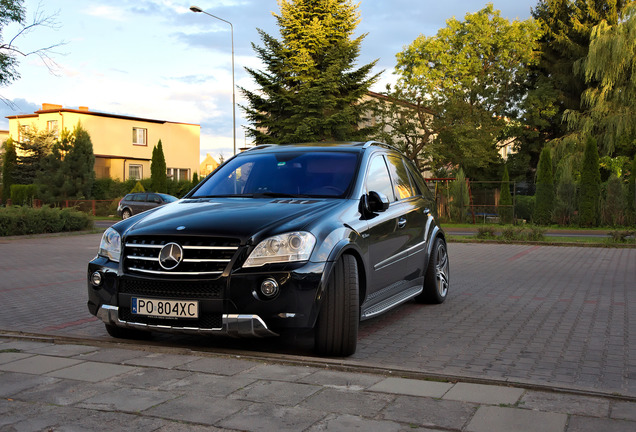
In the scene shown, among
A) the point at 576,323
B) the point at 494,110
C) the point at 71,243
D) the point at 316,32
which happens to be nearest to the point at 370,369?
the point at 576,323

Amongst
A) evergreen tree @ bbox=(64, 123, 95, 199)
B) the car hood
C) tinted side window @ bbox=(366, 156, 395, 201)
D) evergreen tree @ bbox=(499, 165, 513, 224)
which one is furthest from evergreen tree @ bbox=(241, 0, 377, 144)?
the car hood

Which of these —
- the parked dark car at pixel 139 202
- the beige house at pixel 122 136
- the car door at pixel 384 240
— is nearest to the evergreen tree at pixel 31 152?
the beige house at pixel 122 136

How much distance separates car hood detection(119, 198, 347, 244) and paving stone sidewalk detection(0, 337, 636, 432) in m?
0.97

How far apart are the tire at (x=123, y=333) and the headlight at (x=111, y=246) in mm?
636

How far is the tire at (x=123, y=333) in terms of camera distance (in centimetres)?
581

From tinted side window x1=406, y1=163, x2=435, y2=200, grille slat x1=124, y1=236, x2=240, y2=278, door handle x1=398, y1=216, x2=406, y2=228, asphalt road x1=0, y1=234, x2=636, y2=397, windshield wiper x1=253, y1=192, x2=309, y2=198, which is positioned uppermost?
tinted side window x1=406, y1=163, x2=435, y2=200

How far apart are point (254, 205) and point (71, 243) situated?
597 inches

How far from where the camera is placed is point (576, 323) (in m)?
6.90

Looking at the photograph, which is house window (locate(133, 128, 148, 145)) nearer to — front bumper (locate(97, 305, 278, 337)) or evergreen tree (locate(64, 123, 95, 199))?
evergreen tree (locate(64, 123, 95, 199))

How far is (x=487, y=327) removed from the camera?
22.0 ft

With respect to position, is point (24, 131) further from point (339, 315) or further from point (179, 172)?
point (339, 315)

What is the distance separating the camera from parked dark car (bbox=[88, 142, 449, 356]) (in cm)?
495

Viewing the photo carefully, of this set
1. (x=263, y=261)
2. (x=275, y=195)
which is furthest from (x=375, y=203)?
(x=263, y=261)

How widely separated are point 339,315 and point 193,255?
121cm
